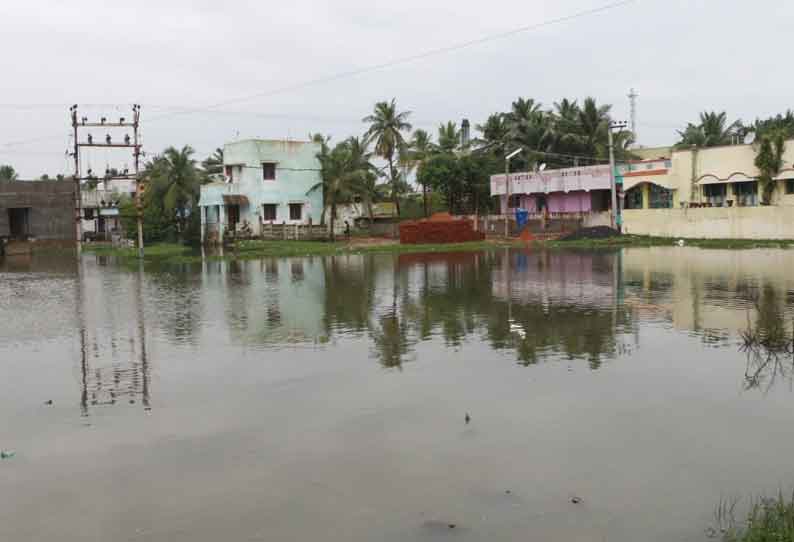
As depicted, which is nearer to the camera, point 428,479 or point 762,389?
point 428,479

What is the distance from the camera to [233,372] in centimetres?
1189

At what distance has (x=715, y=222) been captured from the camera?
43062mm

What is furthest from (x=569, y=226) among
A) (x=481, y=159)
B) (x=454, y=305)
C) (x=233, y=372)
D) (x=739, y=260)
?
(x=233, y=372)

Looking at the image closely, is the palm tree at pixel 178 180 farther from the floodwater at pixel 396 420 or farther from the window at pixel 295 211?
the floodwater at pixel 396 420

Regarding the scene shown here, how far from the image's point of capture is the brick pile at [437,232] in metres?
47.8

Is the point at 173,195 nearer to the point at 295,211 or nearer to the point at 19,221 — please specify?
the point at 295,211

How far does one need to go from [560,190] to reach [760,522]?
5060 cm

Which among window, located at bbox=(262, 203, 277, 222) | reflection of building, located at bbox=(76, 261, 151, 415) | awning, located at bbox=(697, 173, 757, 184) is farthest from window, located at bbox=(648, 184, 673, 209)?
reflection of building, located at bbox=(76, 261, 151, 415)

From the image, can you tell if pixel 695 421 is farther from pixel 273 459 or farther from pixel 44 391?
pixel 44 391

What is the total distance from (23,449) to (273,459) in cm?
272

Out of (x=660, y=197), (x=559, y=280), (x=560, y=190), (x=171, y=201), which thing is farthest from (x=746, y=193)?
(x=171, y=201)

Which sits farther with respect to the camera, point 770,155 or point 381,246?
point 381,246

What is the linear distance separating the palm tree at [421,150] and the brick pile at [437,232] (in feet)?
29.9

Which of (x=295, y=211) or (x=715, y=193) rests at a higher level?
(x=715, y=193)
